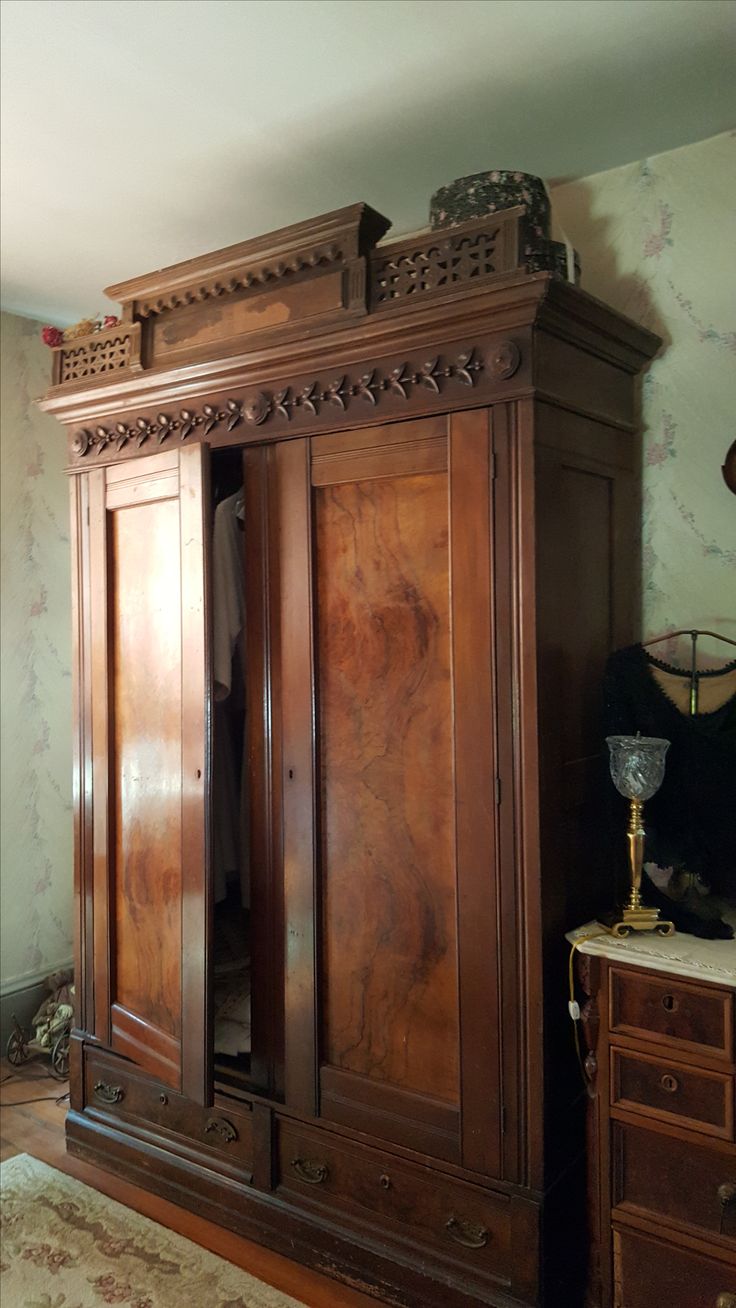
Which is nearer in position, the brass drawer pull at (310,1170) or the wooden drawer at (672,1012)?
the wooden drawer at (672,1012)

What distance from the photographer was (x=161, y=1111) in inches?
98.5

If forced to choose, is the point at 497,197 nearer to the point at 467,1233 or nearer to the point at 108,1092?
the point at 467,1233

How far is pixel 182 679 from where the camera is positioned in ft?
7.64

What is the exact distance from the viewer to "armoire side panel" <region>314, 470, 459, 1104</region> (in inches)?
76.6

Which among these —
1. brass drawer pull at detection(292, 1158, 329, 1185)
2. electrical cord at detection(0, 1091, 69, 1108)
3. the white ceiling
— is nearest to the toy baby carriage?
electrical cord at detection(0, 1091, 69, 1108)

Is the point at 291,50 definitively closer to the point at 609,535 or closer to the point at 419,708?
the point at 609,535

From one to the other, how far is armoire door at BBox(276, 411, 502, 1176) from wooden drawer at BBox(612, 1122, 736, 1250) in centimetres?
25

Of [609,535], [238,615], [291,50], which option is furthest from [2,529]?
[609,535]

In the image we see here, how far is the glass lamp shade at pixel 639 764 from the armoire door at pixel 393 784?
0.26 m

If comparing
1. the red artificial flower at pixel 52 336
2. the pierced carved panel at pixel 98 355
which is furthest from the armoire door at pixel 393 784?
the red artificial flower at pixel 52 336

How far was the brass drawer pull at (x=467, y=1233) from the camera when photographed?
187 cm

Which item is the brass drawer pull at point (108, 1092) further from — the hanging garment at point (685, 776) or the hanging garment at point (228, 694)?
the hanging garment at point (685, 776)

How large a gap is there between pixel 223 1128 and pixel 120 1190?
40 centimetres

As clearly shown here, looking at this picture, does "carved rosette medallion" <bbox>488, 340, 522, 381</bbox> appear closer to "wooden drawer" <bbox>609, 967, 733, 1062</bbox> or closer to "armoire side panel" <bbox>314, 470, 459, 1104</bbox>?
"armoire side panel" <bbox>314, 470, 459, 1104</bbox>
